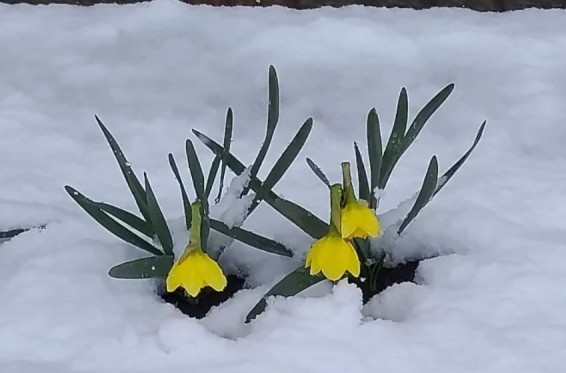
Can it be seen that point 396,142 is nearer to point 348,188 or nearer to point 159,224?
point 348,188

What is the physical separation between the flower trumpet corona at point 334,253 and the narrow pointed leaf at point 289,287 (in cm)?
8

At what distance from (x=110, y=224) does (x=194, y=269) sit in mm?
191

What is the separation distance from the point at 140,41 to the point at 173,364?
3.39ft

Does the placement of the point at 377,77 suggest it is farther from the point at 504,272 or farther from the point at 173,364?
the point at 173,364

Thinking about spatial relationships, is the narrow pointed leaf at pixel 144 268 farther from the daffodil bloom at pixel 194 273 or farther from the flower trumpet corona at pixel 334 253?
the flower trumpet corona at pixel 334 253

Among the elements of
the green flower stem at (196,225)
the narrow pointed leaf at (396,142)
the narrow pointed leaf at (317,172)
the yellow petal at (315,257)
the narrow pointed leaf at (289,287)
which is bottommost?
the narrow pointed leaf at (289,287)

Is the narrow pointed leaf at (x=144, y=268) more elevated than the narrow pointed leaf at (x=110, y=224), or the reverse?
the narrow pointed leaf at (x=110, y=224)

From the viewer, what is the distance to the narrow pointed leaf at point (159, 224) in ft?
4.10

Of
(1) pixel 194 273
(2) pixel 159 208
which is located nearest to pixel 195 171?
(2) pixel 159 208

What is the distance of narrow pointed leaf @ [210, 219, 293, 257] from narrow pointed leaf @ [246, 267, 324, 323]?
0.08m

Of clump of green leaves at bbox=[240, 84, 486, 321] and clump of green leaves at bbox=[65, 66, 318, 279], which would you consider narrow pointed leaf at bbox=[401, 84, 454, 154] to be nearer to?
clump of green leaves at bbox=[240, 84, 486, 321]

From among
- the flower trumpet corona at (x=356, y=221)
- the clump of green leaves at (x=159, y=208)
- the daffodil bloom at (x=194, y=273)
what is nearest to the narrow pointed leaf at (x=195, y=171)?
the clump of green leaves at (x=159, y=208)

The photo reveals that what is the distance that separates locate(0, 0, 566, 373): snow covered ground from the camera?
119 cm

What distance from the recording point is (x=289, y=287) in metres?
1.24
